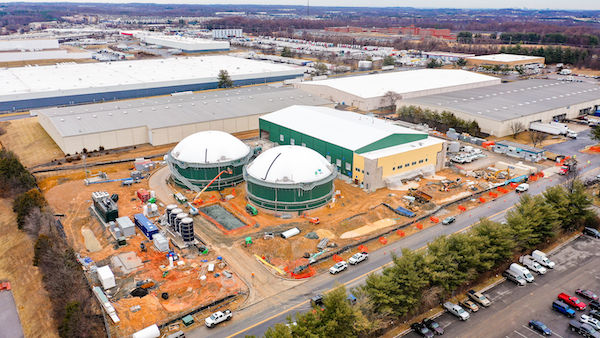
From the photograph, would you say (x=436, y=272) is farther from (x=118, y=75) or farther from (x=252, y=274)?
(x=118, y=75)

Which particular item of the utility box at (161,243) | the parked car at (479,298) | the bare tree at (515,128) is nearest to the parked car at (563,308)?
the parked car at (479,298)

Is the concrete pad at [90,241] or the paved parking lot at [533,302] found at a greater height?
the concrete pad at [90,241]

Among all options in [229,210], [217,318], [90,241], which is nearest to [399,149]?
[229,210]

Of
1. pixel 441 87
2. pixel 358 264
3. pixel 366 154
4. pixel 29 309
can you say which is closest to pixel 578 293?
pixel 358 264

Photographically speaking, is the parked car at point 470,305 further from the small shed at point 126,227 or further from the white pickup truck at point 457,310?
the small shed at point 126,227

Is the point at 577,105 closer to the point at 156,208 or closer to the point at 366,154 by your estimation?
the point at 366,154

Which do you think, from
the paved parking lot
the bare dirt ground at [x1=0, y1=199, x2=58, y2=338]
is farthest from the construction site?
the paved parking lot

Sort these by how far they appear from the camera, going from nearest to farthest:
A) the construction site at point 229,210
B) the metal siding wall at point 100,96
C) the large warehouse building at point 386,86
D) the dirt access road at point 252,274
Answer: the dirt access road at point 252,274, the construction site at point 229,210, the metal siding wall at point 100,96, the large warehouse building at point 386,86
